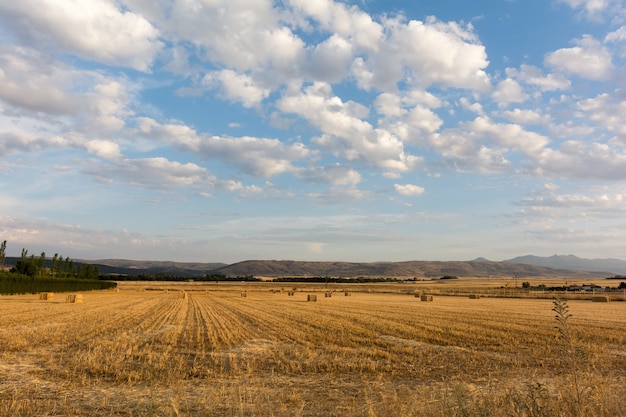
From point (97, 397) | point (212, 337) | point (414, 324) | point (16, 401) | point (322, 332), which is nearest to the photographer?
point (16, 401)

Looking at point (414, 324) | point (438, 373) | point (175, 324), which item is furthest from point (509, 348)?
point (175, 324)

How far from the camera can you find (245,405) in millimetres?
9977

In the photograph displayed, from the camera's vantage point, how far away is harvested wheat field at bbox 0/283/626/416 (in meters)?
9.25

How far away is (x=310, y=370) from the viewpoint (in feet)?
46.8

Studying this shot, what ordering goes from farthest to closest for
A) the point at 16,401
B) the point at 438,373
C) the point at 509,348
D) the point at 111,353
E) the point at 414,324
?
the point at 414,324
the point at 509,348
the point at 111,353
the point at 438,373
the point at 16,401

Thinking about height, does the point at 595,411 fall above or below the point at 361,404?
above

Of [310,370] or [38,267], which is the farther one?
[38,267]

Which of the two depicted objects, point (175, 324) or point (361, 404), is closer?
point (361, 404)

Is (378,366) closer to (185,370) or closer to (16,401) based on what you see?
(185,370)

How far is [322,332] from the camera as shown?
2323 centimetres

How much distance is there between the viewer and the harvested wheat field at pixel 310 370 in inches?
364

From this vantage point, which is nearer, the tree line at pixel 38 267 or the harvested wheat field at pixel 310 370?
the harvested wheat field at pixel 310 370

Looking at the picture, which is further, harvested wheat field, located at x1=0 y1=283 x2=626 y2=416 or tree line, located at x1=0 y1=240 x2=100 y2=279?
tree line, located at x1=0 y1=240 x2=100 y2=279

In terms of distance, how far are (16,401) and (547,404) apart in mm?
10472
